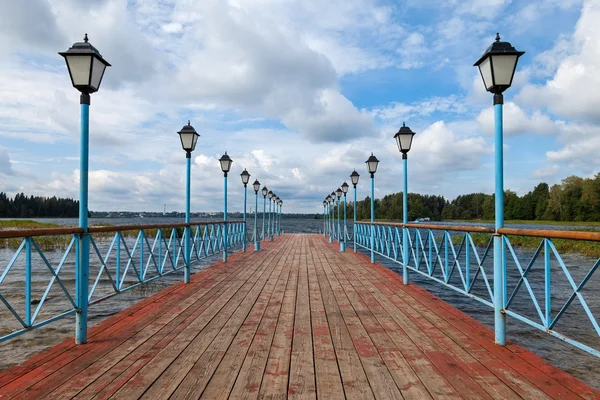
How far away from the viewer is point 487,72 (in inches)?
155

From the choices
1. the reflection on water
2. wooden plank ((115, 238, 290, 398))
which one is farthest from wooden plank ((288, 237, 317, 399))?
the reflection on water

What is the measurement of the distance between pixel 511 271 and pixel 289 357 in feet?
46.4

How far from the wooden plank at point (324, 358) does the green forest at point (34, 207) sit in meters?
105

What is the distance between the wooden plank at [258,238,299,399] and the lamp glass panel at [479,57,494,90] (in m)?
3.31

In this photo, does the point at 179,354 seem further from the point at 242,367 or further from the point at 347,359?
the point at 347,359

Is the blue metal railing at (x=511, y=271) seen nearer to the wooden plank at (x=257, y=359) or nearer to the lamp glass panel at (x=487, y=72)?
the lamp glass panel at (x=487, y=72)

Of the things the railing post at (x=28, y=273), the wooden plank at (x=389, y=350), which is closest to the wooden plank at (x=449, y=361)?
the wooden plank at (x=389, y=350)

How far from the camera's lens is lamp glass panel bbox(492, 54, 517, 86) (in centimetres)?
380

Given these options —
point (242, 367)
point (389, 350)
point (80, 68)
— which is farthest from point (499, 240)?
point (80, 68)

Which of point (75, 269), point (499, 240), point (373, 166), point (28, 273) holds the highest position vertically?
point (373, 166)

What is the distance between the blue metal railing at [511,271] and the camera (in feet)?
9.87

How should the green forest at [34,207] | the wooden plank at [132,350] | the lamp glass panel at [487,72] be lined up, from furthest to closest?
the green forest at [34,207] < the lamp glass panel at [487,72] < the wooden plank at [132,350]

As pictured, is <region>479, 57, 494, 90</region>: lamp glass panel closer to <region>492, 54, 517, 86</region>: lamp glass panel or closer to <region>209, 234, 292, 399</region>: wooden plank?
<region>492, 54, 517, 86</region>: lamp glass panel

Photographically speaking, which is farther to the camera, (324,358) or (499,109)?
(499,109)
